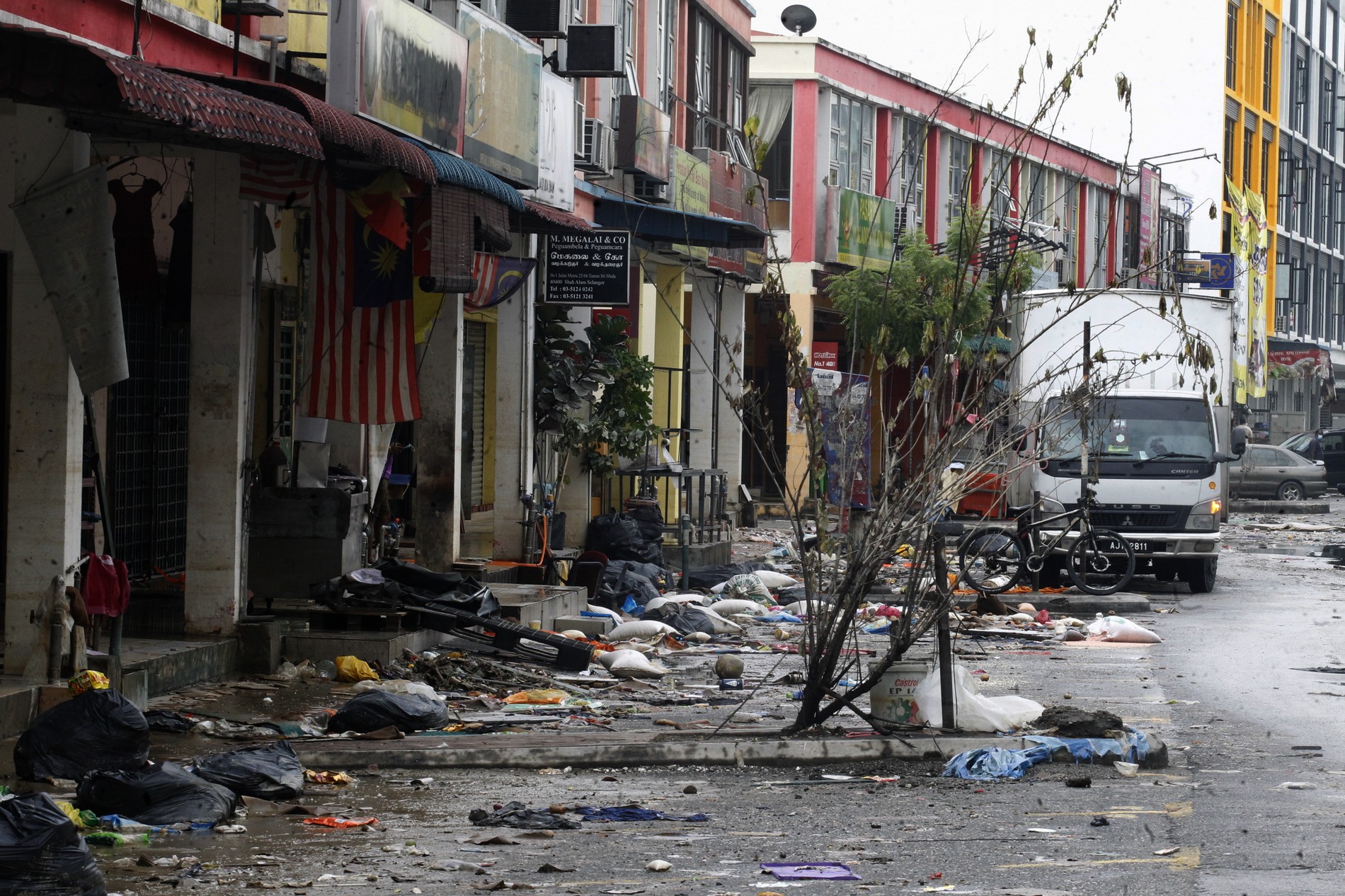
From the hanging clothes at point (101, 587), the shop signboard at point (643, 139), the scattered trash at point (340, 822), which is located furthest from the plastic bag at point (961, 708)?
the shop signboard at point (643, 139)

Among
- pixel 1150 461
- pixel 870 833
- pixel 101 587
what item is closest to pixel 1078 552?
pixel 1150 461

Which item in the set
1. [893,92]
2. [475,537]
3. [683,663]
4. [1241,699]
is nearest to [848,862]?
[1241,699]

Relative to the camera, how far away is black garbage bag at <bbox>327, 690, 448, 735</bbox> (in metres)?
9.65

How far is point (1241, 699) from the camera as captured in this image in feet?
39.2

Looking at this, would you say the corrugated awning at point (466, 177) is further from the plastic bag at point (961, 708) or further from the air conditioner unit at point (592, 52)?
the air conditioner unit at point (592, 52)

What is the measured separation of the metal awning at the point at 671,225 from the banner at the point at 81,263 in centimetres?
1155

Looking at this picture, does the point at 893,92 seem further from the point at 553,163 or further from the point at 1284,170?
the point at 1284,170

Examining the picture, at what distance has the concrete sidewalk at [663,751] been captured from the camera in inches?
352

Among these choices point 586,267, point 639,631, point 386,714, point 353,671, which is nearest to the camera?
point 386,714

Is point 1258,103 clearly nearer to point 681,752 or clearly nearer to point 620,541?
point 620,541

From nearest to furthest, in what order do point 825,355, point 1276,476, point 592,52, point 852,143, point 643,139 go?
point 592,52 < point 643,139 < point 825,355 < point 852,143 < point 1276,476

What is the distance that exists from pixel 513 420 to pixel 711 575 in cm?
317

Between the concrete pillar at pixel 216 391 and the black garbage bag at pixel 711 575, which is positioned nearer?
the concrete pillar at pixel 216 391

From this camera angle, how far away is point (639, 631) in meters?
14.9
